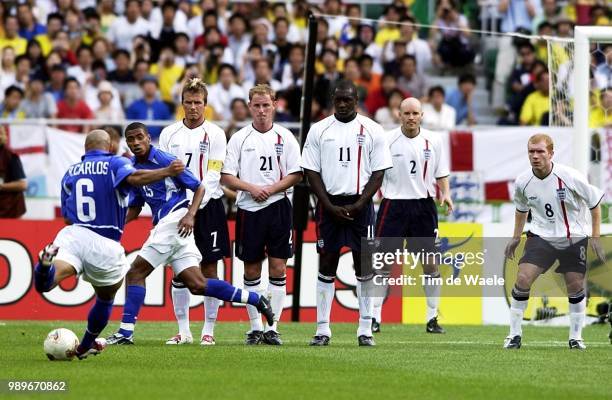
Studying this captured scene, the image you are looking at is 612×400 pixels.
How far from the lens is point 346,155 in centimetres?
1286

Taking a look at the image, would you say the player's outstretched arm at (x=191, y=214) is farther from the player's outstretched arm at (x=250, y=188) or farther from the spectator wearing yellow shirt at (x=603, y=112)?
the spectator wearing yellow shirt at (x=603, y=112)

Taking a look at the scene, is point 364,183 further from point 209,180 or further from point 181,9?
point 181,9

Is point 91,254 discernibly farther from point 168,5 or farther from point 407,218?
point 168,5

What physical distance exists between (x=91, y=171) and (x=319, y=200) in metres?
2.81

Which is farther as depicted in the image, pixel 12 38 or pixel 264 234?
A: pixel 12 38

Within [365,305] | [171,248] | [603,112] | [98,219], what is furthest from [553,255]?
[603,112]

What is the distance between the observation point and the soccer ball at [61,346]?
36.1ft

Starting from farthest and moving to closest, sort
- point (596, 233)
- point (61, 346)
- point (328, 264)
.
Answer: point (328, 264)
point (596, 233)
point (61, 346)

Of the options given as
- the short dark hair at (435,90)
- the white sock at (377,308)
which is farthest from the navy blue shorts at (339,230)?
the short dark hair at (435,90)

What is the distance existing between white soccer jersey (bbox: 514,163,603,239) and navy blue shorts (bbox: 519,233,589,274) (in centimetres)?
10

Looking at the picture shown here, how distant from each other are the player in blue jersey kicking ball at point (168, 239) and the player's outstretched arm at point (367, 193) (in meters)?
1.30

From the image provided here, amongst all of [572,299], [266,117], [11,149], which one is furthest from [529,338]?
[11,149]

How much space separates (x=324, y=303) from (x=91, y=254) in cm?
317

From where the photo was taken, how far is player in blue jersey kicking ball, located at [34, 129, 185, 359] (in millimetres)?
10727
